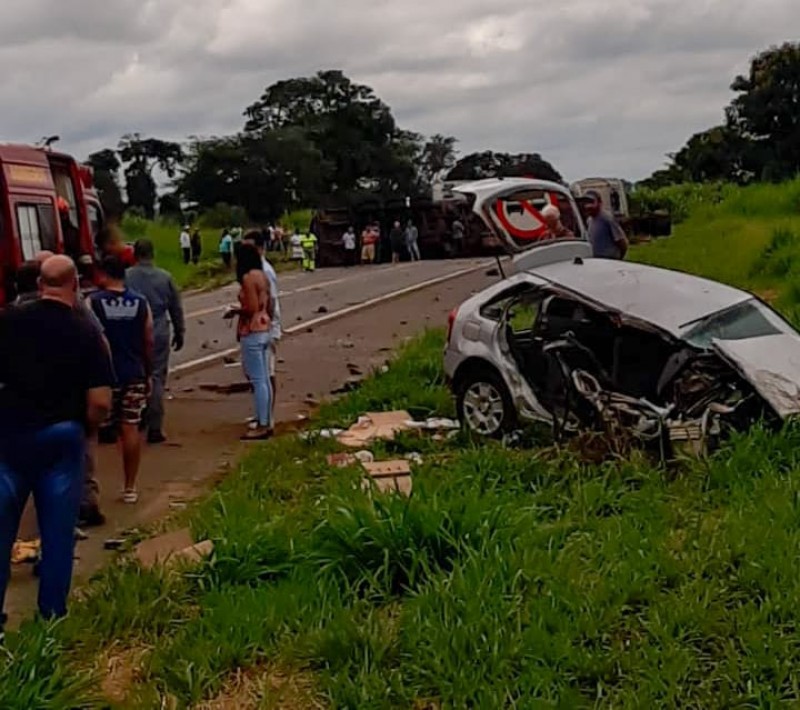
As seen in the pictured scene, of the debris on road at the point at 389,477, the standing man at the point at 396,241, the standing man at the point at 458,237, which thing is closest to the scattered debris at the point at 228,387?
the debris on road at the point at 389,477

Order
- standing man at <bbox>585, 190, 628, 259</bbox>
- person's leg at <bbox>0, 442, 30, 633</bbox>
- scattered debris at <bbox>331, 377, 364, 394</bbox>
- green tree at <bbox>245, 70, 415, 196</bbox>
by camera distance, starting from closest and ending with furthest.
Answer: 1. person's leg at <bbox>0, 442, 30, 633</bbox>
2. scattered debris at <bbox>331, 377, 364, 394</bbox>
3. standing man at <bbox>585, 190, 628, 259</bbox>
4. green tree at <bbox>245, 70, 415, 196</bbox>

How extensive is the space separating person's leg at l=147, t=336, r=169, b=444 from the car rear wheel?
2609 millimetres

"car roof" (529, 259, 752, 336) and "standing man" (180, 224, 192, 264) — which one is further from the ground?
"car roof" (529, 259, 752, 336)

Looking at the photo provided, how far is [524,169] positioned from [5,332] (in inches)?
2878

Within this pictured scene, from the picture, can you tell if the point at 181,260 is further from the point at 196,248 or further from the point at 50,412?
the point at 50,412

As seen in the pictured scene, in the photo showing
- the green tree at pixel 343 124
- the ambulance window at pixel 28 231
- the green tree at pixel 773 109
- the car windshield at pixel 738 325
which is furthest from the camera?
the green tree at pixel 343 124

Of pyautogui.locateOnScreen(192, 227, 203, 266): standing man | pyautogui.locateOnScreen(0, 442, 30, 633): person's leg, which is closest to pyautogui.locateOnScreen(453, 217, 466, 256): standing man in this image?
pyautogui.locateOnScreen(192, 227, 203, 266): standing man

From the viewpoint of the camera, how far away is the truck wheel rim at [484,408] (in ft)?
31.7

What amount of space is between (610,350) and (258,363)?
3.25 meters

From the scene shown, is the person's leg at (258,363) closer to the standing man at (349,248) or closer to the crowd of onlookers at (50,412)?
the crowd of onlookers at (50,412)

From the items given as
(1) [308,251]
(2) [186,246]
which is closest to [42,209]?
(1) [308,251]

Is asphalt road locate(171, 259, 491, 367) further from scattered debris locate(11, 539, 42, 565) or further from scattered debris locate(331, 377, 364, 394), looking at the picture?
scattered debris locate(11, 539, 42, 565)

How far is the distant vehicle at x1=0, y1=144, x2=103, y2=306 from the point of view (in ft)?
44.7

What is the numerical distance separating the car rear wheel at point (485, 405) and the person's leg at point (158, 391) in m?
2.61
